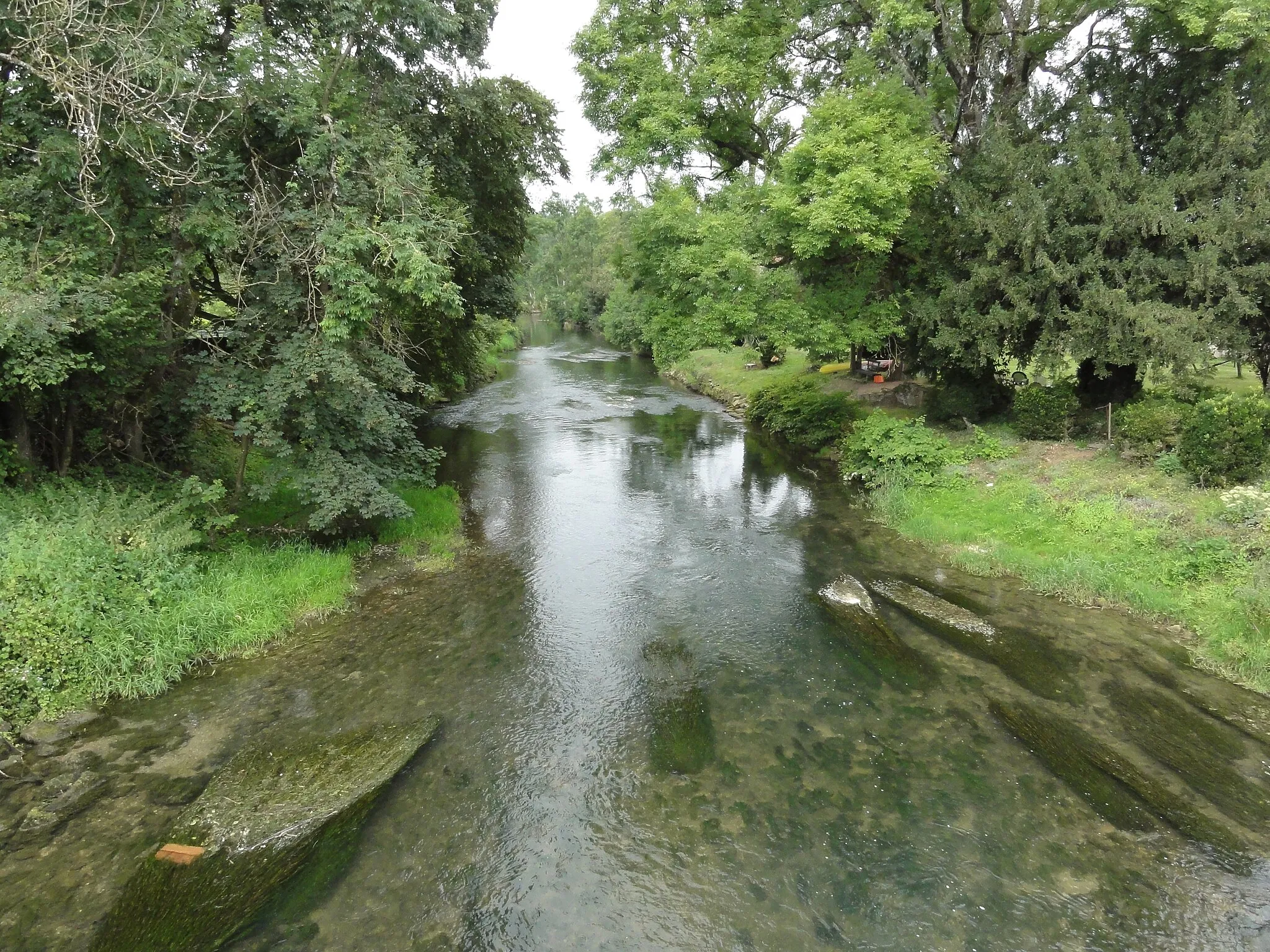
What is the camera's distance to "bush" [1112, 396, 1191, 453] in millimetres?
12812

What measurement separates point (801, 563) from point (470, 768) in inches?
309

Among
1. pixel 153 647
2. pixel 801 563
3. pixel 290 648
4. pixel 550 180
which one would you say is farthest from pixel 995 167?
pixel 153 647

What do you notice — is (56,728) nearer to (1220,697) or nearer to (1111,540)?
(1220,697)

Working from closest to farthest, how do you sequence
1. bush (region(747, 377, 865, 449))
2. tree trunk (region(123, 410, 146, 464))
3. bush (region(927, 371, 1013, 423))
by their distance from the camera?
tree trunk (region(123, 410, 146, 464)) < bush (region(927, 371, 1013, 423)) < bush (region(747, 377, 865, 449))

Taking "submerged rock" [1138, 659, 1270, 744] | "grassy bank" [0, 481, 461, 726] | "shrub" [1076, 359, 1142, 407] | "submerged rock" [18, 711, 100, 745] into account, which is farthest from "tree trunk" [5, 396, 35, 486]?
"shrub" [1076, 359, 1142, 407]

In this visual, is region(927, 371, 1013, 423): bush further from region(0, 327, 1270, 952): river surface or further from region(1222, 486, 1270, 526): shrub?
region(1222, 486, 1270, 526): shrub

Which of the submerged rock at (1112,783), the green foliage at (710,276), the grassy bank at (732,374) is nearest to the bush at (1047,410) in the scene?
the green foliage at (710,276)

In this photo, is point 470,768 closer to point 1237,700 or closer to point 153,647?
point 153,647

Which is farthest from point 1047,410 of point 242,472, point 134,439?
point 134,439

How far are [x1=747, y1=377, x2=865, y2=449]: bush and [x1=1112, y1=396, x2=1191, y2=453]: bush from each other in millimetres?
7727

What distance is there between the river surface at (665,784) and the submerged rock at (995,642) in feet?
1.23

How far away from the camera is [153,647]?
8633 mm

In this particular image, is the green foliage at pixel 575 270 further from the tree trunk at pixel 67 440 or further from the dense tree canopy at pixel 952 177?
the tree trunk at pixel 67 440

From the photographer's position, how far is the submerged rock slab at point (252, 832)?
5.40 meters
